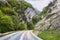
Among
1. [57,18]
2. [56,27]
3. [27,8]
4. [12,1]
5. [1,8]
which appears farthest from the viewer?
[27,8]

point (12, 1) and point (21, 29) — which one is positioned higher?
point (12, 1)

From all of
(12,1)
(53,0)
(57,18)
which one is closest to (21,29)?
(12,1)

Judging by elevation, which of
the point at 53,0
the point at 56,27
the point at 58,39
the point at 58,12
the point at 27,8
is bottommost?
the point at 58,39

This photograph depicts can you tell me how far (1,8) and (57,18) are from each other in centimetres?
1122

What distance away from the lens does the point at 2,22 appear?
2962 centimetres

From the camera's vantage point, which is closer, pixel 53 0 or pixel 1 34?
pixel 1 34

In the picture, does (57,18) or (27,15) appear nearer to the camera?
(57,18)

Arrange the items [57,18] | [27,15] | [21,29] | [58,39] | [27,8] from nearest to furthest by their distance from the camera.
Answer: [58,39] < [57,18] < [21,29] < [27,15] < [27,8]

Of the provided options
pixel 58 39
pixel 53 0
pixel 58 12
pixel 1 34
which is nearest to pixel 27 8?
pixel 53 0

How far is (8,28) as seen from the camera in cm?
3173

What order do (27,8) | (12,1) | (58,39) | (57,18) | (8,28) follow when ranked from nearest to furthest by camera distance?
(58,39)
(57,18)
(8,28)
(12,1)
(27,8)

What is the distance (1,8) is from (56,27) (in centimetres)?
1271

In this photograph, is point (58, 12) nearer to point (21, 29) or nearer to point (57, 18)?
point (57, 18)

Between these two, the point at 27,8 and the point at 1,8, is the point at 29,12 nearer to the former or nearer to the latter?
the point at 27,8
